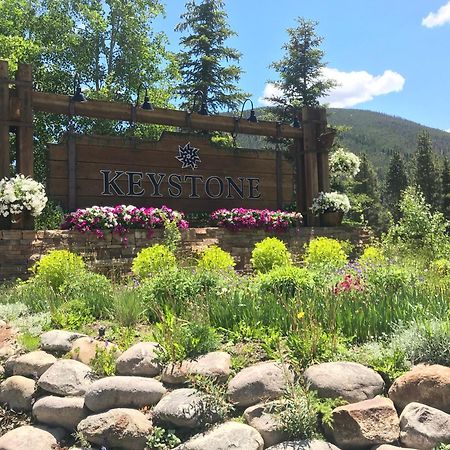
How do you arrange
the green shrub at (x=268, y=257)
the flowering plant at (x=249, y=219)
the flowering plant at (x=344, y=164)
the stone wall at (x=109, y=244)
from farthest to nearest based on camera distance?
the flowering plant at (x=344, y=164), the flowering plant at (x=249, y=219), the green shrub at (x=268, y=257), the stone wall at (x=109, y=244)

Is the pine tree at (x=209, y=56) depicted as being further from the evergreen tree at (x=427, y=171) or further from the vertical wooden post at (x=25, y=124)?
the evergreen tree at (x=427, y=171)

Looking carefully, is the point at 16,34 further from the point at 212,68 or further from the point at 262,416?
the point at 262,416

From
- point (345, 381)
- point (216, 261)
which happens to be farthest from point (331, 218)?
point (345, 381)

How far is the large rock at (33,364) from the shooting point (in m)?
3.84

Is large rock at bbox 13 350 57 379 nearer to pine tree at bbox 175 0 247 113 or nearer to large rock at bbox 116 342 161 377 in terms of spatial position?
large rock at bbox 116 342 161 377

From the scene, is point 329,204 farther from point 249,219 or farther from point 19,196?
point 19,196

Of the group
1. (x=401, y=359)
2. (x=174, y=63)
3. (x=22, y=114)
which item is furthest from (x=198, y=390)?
(x=174, y=63)

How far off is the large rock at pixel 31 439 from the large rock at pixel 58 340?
0.73 m

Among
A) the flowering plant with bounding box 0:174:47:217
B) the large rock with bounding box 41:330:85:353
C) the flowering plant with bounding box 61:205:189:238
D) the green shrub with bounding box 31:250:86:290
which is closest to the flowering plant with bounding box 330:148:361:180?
the flowering plant with bounding box 61:205:189:238

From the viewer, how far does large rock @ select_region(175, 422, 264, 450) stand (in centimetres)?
275

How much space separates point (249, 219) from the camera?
31.9 ft

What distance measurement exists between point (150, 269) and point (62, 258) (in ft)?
3.54

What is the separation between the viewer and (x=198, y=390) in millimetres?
3178

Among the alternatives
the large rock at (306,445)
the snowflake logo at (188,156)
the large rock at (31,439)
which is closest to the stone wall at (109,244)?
the snowflake logo at (188,156)
